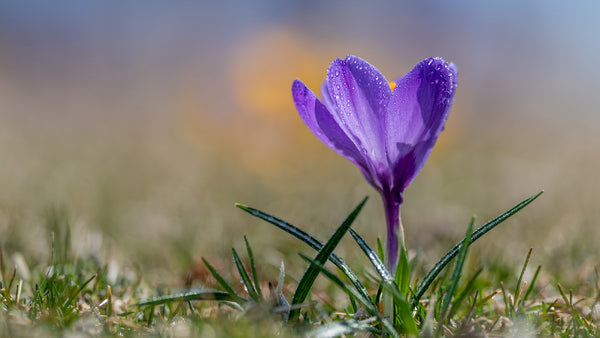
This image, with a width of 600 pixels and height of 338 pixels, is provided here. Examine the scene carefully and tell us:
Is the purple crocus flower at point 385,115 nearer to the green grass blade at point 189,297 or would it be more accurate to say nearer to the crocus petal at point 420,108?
the crocus petal at point 420,108

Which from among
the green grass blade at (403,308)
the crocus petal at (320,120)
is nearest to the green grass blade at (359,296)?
the green grass blade at (403,308)

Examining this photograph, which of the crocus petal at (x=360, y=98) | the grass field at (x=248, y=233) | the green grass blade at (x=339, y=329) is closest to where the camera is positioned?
the green grass blade at (x=339, y=329)

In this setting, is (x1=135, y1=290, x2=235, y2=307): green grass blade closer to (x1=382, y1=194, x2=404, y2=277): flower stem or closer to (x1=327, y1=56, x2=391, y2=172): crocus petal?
(x1=382, y1=194, x2=404, y2=277): flower stem

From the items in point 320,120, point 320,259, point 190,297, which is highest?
point 320,120

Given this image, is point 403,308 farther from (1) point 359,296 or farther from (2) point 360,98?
(2) point 360,98

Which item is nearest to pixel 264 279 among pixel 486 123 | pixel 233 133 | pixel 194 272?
pixel 194 272

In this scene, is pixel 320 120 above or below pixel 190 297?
above

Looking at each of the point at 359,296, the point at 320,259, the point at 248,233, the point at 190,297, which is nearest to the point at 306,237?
the point at 320,259

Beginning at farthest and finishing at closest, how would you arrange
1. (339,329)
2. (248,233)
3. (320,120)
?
1. (248,233)
2. (320,120)
3. (339,329)
